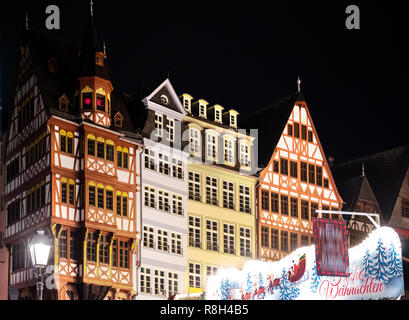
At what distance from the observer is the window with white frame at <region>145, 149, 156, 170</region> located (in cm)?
4791

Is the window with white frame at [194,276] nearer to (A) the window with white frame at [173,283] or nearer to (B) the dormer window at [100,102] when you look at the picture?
(A) the window with white frame at [173,283]

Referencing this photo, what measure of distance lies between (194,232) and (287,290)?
50.7 feet

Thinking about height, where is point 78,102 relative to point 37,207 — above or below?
above

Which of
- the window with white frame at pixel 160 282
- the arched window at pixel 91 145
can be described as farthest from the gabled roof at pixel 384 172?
the arched window at pixel 91 145

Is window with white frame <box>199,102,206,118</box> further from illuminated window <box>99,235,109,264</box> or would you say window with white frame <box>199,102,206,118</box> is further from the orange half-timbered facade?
illuminated window <box>99,235,109,264</box>

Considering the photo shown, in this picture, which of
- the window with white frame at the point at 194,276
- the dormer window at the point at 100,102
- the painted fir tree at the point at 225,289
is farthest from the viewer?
the window with white frame at the point at 194,276

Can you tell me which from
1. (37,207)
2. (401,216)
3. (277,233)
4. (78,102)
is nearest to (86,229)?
(37,207)

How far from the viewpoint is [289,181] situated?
179ft

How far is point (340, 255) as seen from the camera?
105 feet

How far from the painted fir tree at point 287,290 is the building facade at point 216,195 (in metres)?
14.0

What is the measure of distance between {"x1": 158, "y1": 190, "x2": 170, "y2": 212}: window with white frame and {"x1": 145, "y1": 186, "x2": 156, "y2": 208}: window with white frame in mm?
455

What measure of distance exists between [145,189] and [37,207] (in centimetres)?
617

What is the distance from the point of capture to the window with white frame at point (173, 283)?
4750 cm
